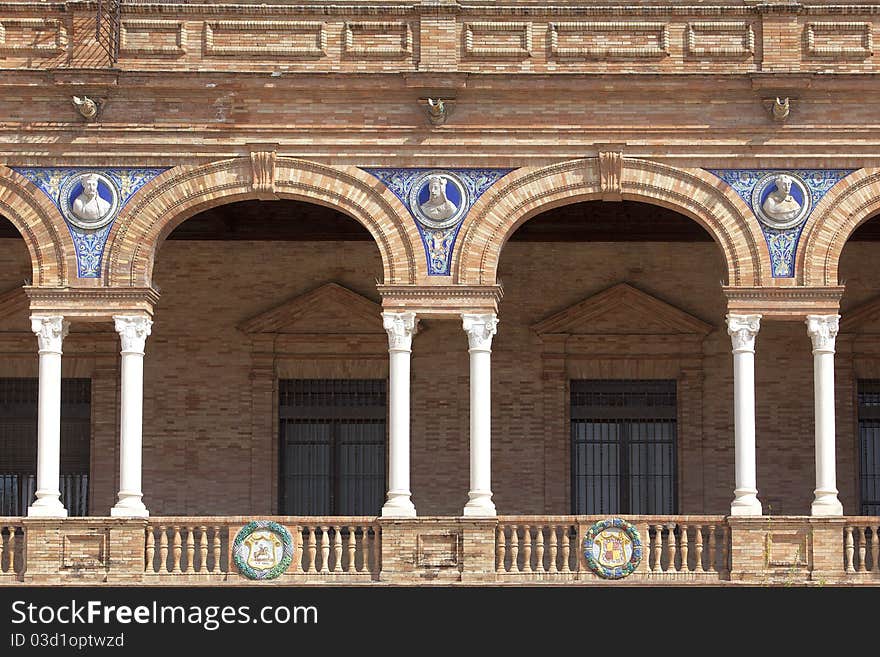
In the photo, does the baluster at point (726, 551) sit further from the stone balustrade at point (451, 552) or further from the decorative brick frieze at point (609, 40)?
the decorative brick frieze at point (609, 40)

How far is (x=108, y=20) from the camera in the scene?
885 inches

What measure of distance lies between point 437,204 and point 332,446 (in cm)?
452

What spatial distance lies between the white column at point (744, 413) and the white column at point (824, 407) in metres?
0.66

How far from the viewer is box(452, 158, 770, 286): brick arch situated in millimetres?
22234

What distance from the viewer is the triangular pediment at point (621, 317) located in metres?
25.6

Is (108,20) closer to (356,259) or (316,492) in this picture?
(356,259)

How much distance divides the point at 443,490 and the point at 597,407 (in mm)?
2234

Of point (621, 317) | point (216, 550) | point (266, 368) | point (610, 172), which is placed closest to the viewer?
point (216, 550)

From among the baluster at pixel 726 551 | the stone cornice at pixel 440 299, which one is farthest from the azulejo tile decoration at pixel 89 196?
the baluster at pixel 726 551

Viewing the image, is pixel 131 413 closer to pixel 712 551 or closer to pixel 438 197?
pixel 438 197

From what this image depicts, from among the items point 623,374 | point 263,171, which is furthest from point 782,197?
point 263,171

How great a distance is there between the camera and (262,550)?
2177 centimetres
